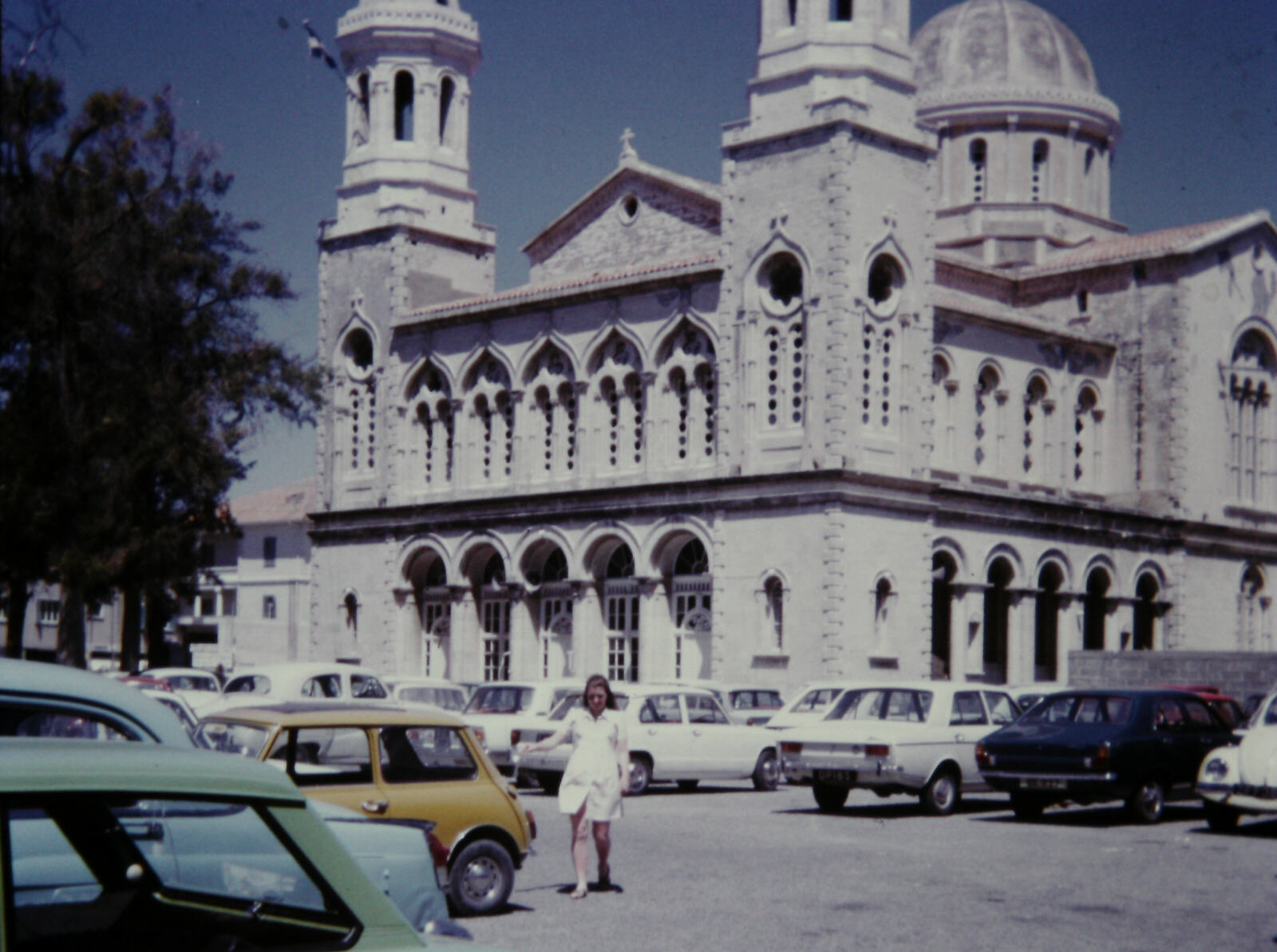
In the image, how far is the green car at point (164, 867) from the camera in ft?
12.4

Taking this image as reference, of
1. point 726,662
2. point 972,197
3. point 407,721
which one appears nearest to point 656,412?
point 726,662

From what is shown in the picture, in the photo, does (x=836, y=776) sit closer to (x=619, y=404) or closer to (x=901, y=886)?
(x=901, y=886)

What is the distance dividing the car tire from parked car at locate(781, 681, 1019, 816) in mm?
3454

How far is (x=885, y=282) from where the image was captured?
3684 cm

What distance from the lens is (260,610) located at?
6881 centimetres

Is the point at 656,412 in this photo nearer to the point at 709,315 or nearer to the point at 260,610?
the point at 709,315

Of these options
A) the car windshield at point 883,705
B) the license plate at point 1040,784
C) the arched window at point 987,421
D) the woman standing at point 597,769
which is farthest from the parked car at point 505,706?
the arched window at point 987,421

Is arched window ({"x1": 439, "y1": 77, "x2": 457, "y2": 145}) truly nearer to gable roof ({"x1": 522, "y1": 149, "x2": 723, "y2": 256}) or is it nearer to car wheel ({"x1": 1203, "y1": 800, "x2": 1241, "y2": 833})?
gable roof ({"x1": 522, "y1": 149, "x2": 723, "y2": 256})

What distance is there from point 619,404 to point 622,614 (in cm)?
474

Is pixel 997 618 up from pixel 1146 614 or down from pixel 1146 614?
down

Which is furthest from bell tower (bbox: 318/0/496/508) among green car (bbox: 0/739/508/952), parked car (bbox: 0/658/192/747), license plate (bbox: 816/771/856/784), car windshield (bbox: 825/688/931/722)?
green car (bbox: 0/739/508/952)

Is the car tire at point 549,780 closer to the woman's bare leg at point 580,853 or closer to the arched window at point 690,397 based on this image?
the woman's bare leg at point 580,853

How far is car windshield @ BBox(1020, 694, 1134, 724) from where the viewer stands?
61.9 ft

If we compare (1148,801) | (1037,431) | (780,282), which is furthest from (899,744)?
(1037,431)
